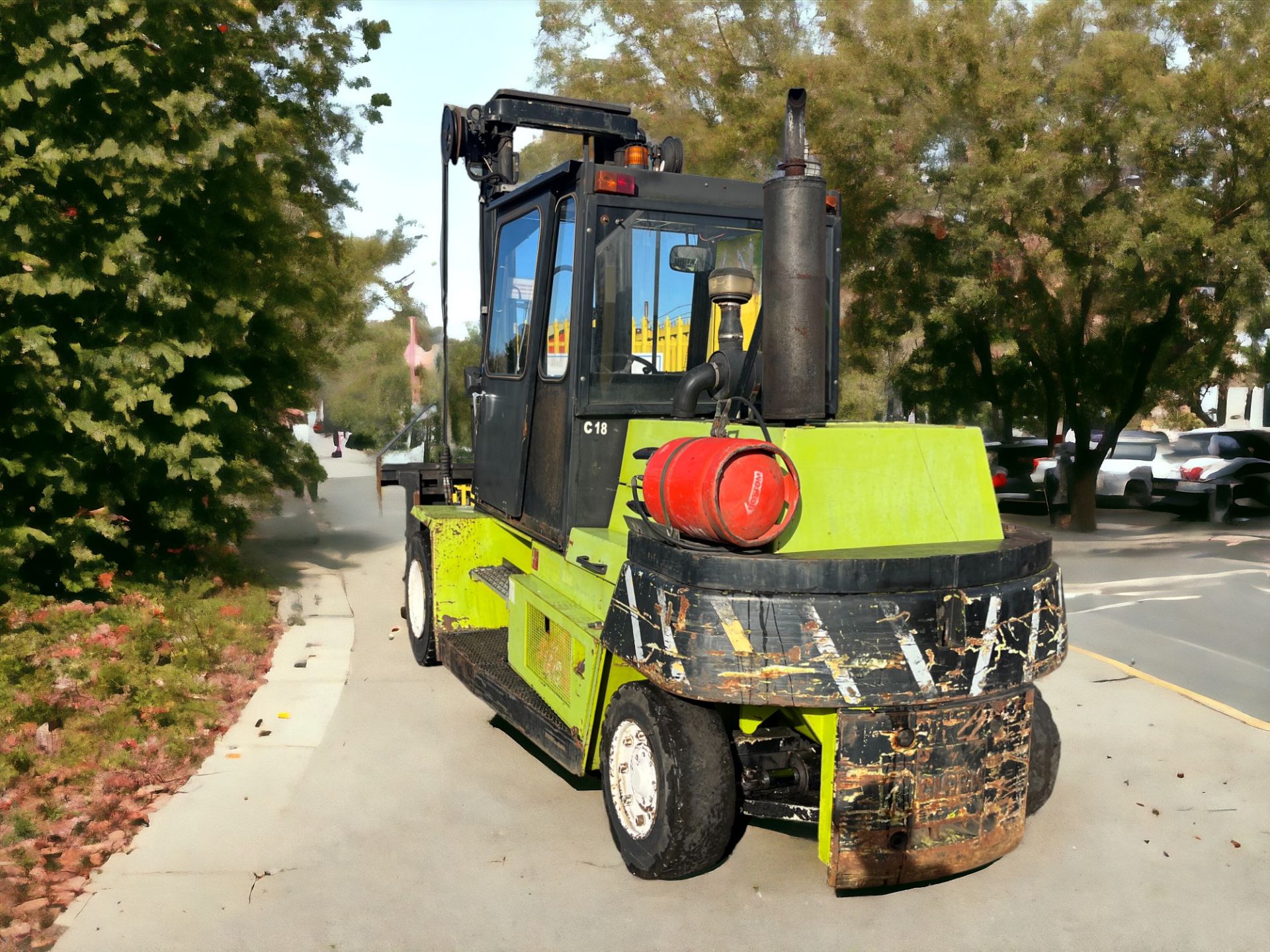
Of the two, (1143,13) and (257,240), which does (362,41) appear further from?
(1143,13)

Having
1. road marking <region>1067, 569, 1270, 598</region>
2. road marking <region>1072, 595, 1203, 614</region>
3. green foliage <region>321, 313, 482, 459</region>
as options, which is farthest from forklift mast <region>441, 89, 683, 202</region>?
green foliage <region>321, 313, 482, 459</region>

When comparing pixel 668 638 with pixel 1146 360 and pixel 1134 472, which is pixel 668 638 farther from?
pixel 1134 472

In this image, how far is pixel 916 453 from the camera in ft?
14.6

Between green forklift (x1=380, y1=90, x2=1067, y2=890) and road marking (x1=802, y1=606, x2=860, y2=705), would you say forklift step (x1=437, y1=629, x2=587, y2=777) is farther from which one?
road marking (x1=802, y1=606, x2=860, y2=705)

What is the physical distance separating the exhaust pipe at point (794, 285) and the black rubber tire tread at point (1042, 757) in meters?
1.80

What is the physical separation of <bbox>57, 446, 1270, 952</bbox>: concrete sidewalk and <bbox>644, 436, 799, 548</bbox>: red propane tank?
154cm

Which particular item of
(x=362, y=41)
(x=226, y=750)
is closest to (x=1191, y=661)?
(x=226, y=750)

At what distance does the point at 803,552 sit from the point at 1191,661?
583 centimetres

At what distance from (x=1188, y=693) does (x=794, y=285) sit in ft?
16.1

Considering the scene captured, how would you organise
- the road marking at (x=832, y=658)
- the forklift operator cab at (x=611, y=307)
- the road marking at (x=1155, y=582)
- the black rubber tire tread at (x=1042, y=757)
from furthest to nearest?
1. the road marking at (x=1155, y=582)
2. the forklift operator cab at (x=611, y=307)
3. the black rubber tire tread at (x=1042, y=757)
4. the road marking at (x=832, y=658)

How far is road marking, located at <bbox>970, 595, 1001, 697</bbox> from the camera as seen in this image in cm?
405

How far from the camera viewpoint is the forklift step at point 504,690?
5.13 m

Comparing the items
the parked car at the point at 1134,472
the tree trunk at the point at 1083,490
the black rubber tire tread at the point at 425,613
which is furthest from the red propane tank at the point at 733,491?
the parked car at the point at 1134,472

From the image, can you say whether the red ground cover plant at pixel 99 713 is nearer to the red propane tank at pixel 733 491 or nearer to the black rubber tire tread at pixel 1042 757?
the red propane tank at pixel 733 491
